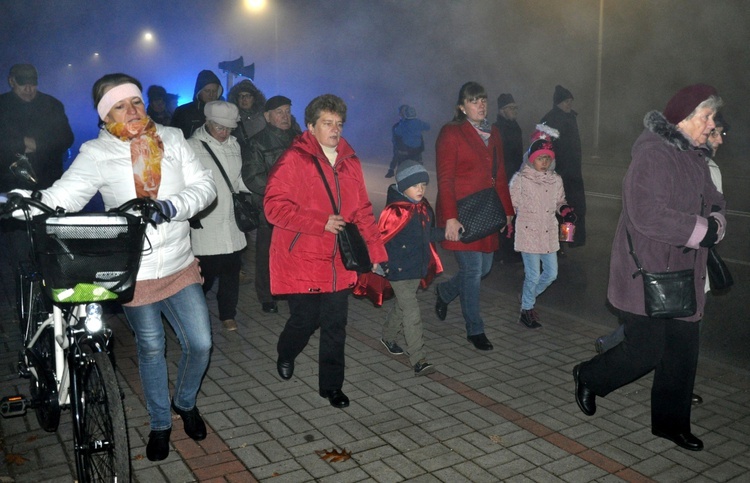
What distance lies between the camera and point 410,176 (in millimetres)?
5527

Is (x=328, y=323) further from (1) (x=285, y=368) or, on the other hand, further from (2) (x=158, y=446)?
(2) (x=158, y=446)

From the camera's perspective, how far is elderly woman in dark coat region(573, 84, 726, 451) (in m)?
4.16

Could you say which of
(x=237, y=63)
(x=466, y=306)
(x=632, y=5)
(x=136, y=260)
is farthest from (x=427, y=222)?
(x=632, y=5)

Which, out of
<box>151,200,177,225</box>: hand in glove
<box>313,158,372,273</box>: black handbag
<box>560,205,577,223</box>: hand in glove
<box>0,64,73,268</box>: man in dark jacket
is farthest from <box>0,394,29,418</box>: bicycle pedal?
<box>560,205,577,223</box>: hand in glove

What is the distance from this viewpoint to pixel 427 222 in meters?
5.70

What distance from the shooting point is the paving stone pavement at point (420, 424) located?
4094 millimetres

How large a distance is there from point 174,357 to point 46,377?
6.12 feet

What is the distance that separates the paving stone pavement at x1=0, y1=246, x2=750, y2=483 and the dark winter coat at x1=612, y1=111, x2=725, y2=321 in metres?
0.81

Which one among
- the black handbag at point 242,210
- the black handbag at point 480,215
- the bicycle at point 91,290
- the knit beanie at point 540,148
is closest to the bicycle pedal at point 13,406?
the bicycle at point 91,290

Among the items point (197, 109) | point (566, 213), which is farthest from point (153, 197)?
point (197, 109)

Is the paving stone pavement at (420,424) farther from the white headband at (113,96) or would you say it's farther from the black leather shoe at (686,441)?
the white headband at (113,96)

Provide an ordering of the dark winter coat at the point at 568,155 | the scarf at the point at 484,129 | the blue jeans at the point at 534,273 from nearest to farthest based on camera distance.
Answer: the scarf at the point at 484,129 → the blue jeans at the point at 534,273 → the dark winter coat at the point at 568,155

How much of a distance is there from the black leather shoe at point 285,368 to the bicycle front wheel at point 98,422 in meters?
1.87

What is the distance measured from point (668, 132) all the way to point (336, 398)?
2.52 meters
